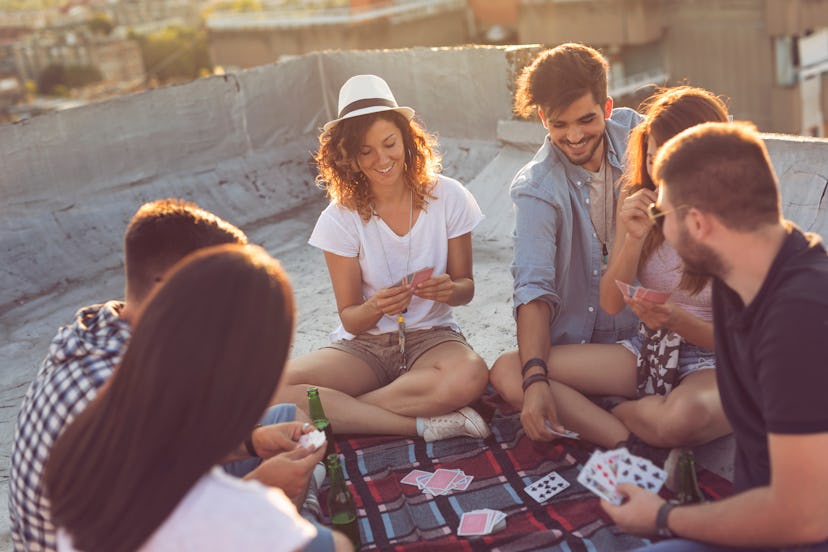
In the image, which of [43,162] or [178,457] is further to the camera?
[43,162]

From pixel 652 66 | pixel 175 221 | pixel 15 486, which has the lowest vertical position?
pixel 652 66

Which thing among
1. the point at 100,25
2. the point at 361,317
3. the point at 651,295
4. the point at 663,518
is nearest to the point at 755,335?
the point at 663,518

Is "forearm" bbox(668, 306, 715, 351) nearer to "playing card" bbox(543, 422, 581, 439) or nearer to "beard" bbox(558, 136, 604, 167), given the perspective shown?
"playing card" bbox(543, 422, 581, 439)

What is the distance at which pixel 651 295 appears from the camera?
294cm

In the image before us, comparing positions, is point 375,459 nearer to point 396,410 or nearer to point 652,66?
point 396,410

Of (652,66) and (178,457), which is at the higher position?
(178,457)

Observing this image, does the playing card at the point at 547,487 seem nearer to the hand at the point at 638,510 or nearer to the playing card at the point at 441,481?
the playing card at the point at 441,481

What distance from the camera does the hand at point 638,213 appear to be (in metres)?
3.10

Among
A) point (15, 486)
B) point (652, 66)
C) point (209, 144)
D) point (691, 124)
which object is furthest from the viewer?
point (652, 66)

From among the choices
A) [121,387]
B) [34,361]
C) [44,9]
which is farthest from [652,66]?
[44,9]

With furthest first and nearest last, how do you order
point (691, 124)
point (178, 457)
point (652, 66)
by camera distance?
point (652, 66)
point (691, 124)
point (178, 457)

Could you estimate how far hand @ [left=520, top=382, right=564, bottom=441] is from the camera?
10.7 ft

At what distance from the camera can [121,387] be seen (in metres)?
1.58

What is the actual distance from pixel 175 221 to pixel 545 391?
160 cm
